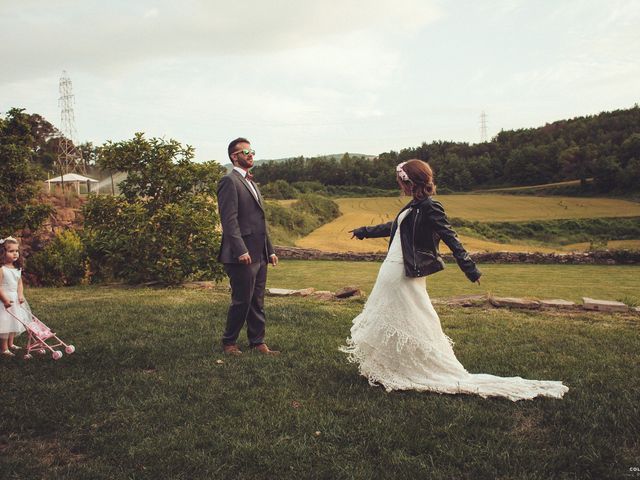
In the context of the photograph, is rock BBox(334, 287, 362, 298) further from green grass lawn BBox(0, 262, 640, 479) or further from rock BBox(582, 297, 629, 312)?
rock BBox(582, 297, 629, 312)

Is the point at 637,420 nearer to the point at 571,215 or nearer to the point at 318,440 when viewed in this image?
the point at 318,440

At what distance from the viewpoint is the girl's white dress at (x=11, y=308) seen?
5438 mm

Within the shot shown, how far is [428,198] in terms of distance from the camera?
4293 millimetres

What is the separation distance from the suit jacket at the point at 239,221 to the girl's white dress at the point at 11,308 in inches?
99.9

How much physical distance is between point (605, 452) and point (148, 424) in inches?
128

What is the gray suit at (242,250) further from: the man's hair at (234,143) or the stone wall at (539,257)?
the stone wall at (539,257)

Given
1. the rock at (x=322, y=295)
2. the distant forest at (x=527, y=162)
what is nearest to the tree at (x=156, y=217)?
the rock at (x=322, y=295)

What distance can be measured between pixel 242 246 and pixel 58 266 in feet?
31.5

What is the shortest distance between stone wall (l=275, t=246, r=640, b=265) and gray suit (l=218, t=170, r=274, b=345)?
18.2m

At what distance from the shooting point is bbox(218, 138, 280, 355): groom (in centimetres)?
527

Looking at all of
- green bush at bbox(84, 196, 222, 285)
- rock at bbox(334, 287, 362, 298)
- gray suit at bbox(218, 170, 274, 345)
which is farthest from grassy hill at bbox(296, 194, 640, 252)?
gray suit at bbox(218, 170, 274, 345)

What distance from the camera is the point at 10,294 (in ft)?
18.1

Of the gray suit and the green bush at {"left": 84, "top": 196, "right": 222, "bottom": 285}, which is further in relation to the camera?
the green bush at {"left": 84, "top": 196, "right": 222, "bottom": 285}

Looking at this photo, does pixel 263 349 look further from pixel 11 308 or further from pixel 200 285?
pixel 200 285
